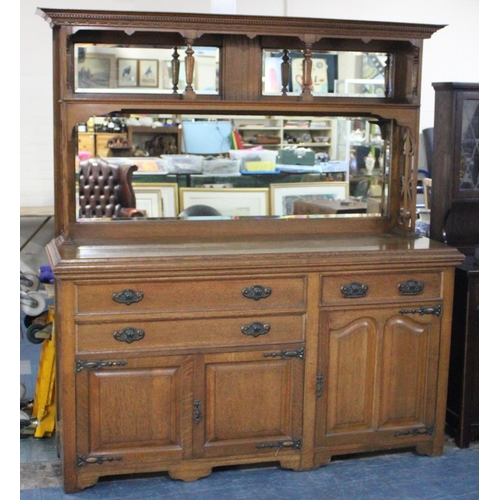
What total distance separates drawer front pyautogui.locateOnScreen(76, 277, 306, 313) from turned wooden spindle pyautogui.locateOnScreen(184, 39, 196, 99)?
88cm

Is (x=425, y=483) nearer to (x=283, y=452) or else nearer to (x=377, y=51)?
(x=283, y=452)

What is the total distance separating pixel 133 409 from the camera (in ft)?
10.0

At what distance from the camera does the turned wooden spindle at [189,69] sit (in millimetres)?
3254

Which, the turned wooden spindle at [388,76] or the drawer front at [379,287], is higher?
the turned wooden spindle at [388,76]

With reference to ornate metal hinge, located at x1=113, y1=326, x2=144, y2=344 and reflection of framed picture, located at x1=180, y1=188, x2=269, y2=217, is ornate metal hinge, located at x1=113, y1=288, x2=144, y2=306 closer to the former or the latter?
ornate metal hinge, located at x1=113, y1=326, x2=144, y2=344

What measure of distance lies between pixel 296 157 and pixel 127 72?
0.90m

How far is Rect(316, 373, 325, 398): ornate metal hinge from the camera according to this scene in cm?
323

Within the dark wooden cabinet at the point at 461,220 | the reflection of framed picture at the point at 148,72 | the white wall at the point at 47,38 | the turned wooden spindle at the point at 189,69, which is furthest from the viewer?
the white wall at the point at 47,38

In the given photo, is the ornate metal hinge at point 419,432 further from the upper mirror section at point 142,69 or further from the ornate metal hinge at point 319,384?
the upper mirror section at point 142,69

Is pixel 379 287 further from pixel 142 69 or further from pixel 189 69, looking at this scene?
pixel 142 69

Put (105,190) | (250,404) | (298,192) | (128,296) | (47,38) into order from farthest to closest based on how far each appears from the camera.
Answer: (47,38) → (298,192) → (105,190) → (250,404) → (128,296)

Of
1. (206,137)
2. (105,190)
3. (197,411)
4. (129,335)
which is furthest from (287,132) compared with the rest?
(197,411)

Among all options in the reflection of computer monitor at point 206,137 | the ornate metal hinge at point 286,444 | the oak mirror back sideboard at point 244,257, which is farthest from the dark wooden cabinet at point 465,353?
the reflection of computer monitor at point 206,137

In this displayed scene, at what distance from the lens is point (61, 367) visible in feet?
9.73
